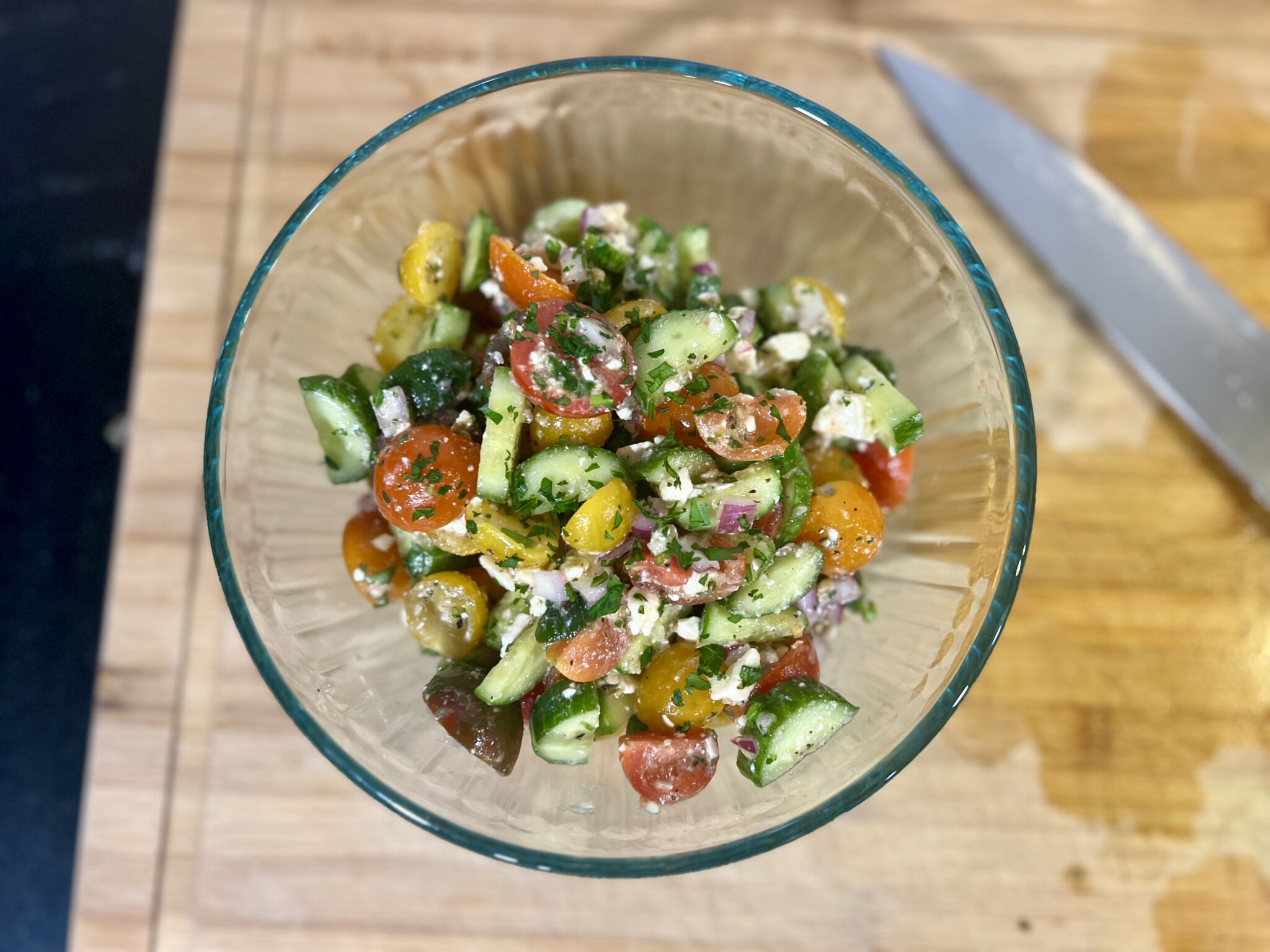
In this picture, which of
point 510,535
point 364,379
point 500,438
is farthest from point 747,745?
point 364,379

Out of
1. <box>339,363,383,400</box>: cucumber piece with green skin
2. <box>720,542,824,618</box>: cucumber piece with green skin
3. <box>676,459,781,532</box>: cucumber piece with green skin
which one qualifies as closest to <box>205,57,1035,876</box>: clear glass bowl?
<box>339,363,383,400</box>: cucumber piece with green skin

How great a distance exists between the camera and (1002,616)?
136 cm

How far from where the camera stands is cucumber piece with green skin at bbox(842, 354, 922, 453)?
141 cm

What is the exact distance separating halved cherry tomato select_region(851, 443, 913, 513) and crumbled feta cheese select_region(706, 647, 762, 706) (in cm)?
37

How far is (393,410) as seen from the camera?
136cm

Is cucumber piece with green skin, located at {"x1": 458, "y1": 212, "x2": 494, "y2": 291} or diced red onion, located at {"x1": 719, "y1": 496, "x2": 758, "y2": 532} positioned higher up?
cucumber piece with green skin, located at {"x1": 458, "y1": 212, "x2": 494, "y2": 291}

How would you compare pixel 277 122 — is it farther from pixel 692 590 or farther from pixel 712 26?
pixel 692 590

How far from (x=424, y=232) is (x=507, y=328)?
28 cm

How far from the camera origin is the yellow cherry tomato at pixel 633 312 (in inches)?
53.7

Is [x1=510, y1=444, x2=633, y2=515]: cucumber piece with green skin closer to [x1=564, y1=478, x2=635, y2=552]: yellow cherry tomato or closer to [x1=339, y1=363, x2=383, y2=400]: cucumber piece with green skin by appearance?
[x1=564, y1=478, x2=635, y2=552]: yellow cherry tomato

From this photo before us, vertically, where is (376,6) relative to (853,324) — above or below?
above

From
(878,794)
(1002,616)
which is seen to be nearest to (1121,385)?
(1002,616)

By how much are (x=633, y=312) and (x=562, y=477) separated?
293 millimetres

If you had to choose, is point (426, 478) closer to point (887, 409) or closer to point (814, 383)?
point (814, 383)
